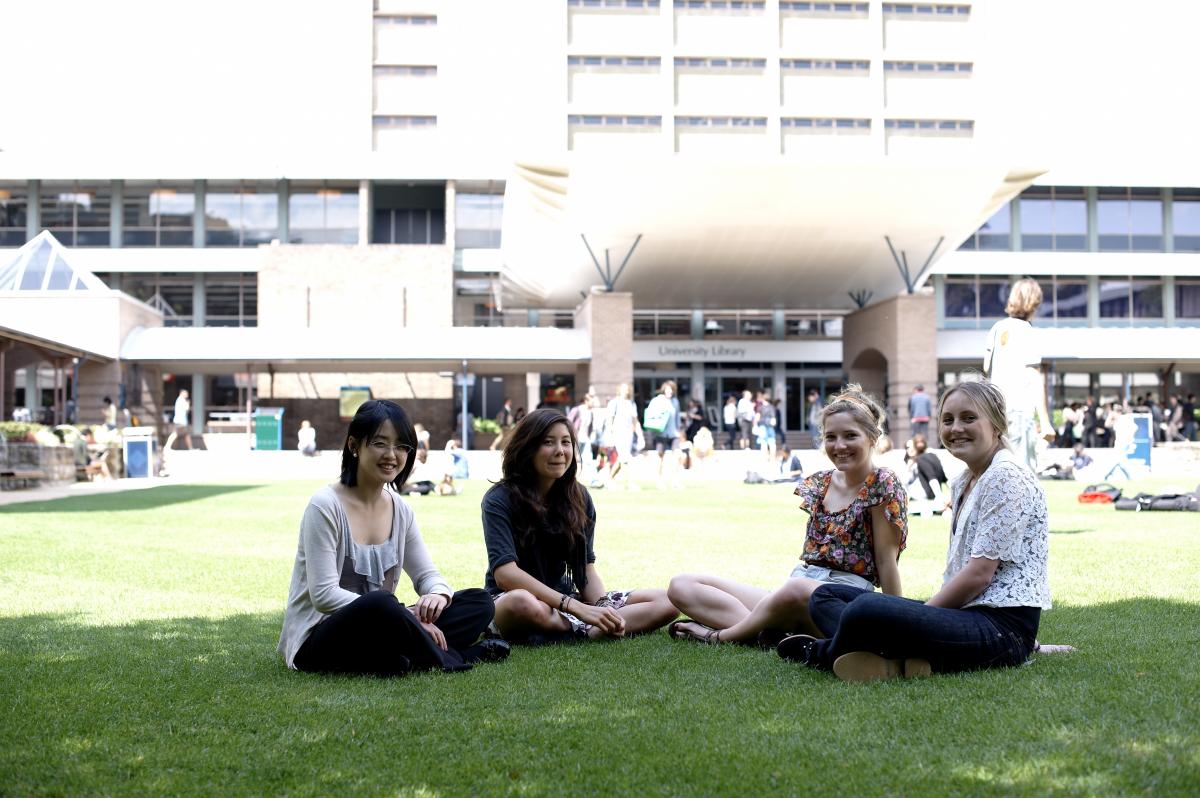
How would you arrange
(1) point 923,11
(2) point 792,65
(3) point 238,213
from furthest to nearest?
(1) point 923,11 < (2) point 792,65 < (3) point 238,213

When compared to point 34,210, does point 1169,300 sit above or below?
below

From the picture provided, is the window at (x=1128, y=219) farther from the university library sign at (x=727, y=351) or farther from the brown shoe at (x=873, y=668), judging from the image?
the brown shoe at (x=873, y=668)

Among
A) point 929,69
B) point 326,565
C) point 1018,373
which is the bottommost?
point 326,565

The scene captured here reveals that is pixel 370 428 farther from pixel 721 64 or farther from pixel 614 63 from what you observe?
pixel 721 64

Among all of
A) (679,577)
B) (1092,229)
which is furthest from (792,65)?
(679,577)

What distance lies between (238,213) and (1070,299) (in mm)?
34906

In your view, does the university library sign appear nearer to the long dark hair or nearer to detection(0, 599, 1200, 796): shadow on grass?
the long dark hair

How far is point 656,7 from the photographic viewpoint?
159 feet

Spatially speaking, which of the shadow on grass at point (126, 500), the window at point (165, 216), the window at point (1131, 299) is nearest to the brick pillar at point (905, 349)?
the window at point (1131, 299)

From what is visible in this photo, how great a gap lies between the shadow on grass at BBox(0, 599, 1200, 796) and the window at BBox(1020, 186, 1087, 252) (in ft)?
150

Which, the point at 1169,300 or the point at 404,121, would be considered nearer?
the point at 1169,300

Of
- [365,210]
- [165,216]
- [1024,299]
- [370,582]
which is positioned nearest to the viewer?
[370,582]

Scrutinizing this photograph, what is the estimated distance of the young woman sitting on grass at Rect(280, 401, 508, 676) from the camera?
4.38 metres

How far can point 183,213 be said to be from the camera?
45.5 metres
